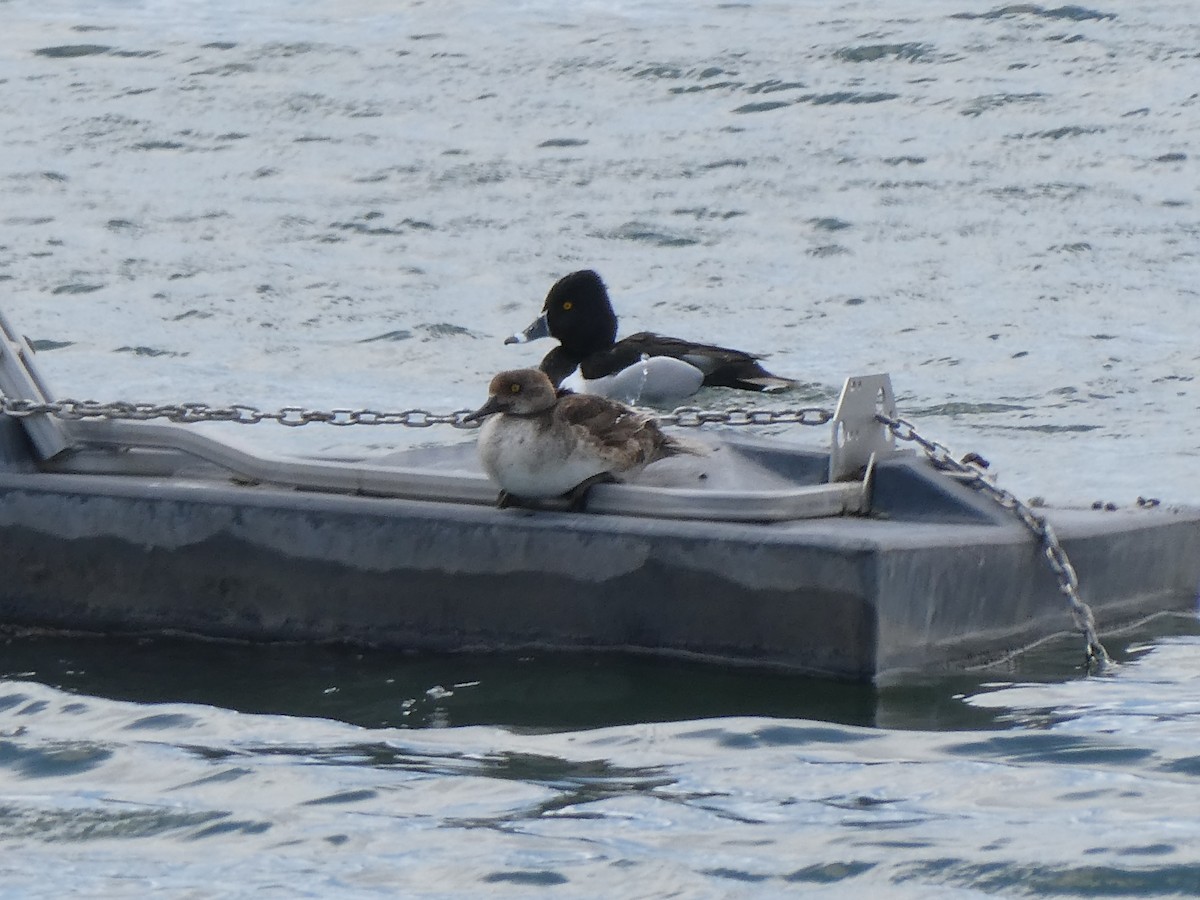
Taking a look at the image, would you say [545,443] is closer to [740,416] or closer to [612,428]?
[612,428]

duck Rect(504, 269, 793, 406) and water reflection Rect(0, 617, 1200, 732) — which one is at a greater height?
duck Rect(504, 269, 793, 406)

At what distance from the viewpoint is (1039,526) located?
5871mm

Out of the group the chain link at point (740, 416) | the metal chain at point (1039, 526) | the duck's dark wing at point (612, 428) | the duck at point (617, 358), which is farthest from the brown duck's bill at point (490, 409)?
the duck at point (617, 358)

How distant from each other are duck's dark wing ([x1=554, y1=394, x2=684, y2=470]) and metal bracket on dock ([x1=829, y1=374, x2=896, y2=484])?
0.56m

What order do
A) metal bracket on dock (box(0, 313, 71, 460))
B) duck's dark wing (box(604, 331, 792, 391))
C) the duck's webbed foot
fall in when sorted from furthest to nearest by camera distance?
duck's dark wing (box(604, 331, 792, 391))
metal bracket on dock (box(0, 313, 71, 460))
the duck's webbed foot

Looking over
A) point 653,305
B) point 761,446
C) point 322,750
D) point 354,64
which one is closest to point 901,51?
point 354,64

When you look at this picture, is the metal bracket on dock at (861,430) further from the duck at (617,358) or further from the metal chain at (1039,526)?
the duck at (617,358)

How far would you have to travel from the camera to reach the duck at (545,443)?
5871mm

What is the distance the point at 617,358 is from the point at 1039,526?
7422 mm

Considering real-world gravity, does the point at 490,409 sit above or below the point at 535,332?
above

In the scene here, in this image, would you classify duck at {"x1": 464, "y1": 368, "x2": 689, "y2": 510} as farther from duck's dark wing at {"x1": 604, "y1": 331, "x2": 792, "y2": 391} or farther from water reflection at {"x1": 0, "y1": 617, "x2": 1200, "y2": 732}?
duck's dark wing at {"x1": 604, "y1": 331, "x2": 792, "y2": 391}

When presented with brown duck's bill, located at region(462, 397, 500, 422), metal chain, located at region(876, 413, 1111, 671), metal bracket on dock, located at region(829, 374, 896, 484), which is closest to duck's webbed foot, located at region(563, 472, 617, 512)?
brown duck's bill, located at region(462, 397, 500, 422)

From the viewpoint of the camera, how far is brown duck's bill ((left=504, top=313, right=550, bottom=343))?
44.8ft

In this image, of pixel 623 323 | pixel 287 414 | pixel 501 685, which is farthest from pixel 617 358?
pixel 501 685
